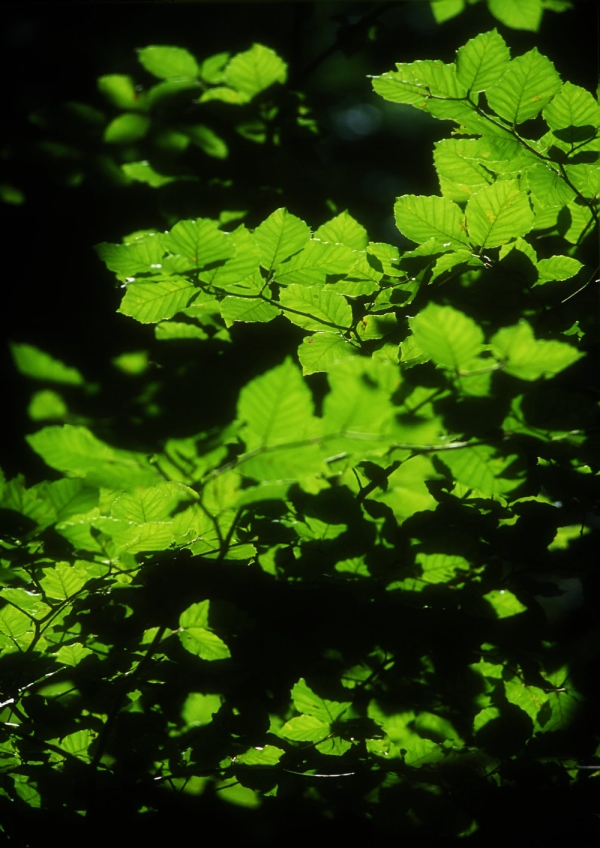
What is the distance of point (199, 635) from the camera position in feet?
3.18

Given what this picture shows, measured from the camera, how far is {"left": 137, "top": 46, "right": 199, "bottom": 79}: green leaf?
4.94 ft

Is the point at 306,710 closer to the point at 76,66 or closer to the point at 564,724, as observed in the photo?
the point at 564,724

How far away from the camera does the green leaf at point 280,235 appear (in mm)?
1030

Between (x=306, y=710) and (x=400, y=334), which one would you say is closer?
(x=306, y=710)

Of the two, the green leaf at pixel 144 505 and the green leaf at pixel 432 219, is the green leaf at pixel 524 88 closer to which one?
the green leaf at pixel 432 219

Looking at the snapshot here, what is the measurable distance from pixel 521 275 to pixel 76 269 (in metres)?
1.25

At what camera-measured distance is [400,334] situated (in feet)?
3.83

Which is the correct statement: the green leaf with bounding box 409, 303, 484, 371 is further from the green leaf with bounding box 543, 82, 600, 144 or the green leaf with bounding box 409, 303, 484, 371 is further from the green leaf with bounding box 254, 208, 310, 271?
the green leaf with bounding box 543, 82, 600, 144

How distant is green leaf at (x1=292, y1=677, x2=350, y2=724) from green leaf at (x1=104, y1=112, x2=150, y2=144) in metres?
1.40

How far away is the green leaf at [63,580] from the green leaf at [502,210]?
0.85 meters

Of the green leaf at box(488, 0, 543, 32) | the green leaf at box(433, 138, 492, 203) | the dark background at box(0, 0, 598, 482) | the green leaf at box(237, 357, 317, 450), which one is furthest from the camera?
the green leaf at box(488, 0, 543, 32)

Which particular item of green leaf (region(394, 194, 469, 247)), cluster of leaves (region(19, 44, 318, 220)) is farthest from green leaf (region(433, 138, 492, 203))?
cluster of leaves (region(19, 44, 318, 220))

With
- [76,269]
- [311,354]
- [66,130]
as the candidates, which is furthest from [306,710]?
[66,130]

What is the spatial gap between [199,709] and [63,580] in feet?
1.10
